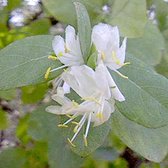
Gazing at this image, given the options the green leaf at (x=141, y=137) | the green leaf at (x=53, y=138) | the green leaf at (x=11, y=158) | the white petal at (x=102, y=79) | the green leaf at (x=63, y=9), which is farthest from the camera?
the green leaf at (x=11, y=158)

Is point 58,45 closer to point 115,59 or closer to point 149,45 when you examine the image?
point 115,59

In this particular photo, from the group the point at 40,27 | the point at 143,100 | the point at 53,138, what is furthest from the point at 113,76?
the point at 40,27

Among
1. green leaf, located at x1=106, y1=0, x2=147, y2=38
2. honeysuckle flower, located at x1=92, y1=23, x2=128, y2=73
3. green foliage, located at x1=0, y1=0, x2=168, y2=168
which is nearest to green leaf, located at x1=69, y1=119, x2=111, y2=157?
green foliage, located at x1=0, y1=0, x2=168, y2=168

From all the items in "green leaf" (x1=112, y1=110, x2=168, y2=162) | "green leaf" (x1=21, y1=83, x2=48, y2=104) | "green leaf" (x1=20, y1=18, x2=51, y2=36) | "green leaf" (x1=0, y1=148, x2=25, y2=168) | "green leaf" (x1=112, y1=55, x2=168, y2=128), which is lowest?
"green leaf" (x1=0, y1=148, x2=25, y2=168)

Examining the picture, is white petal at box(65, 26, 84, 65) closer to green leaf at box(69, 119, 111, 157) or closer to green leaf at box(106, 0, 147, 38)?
green leaf at box(69, 119, 111, 157)

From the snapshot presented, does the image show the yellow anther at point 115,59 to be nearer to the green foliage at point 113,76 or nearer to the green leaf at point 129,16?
the green foliage at point 113,76

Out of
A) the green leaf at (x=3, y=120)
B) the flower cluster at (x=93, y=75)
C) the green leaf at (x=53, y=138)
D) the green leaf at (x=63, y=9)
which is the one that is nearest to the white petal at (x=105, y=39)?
the flower cluster at (x=93, y=75)
